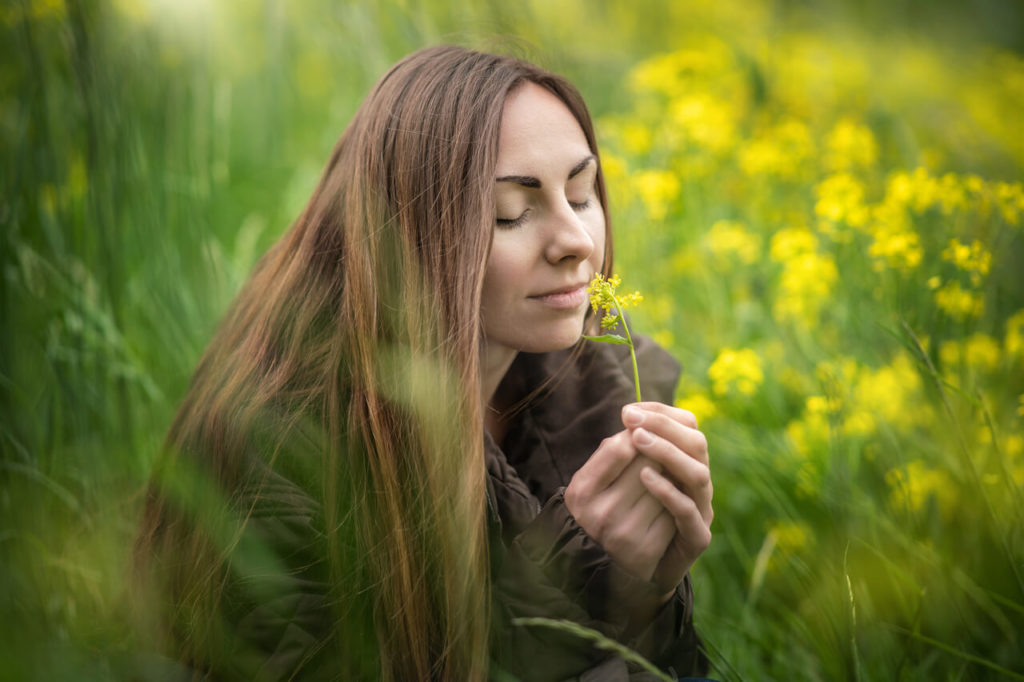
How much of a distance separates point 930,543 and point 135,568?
148 centimetres

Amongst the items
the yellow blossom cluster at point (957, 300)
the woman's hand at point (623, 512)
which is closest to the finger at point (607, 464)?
the woman's hand at point (623, 512)

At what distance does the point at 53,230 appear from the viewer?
5.29ft

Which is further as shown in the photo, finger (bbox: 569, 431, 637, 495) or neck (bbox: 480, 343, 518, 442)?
neck (bbox: 480, 343, 518, 442)

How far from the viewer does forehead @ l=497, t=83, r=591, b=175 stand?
3.92 feet

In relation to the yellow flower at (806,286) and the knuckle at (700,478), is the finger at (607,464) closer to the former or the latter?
the knuckle at (700,478)

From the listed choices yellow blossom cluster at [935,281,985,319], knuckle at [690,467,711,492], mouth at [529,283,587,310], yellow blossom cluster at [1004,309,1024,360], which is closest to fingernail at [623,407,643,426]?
knuckle at [690,467,711,492]

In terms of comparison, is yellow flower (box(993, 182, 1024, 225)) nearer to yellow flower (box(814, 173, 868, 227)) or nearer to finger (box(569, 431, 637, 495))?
yellow flower (box(814, 173, 868, 227))

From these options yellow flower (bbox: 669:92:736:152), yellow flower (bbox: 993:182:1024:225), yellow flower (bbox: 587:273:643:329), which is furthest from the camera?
yellow flower (bbox: 669:92:736:152)

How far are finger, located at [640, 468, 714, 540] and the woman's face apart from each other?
28 cm

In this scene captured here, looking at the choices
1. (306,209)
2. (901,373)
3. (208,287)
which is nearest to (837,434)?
(901,373)

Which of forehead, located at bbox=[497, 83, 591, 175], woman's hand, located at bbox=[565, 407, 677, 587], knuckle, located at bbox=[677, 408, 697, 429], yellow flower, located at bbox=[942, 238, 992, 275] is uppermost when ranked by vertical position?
forehead, located at bbox=[497, 83, 591, 175]

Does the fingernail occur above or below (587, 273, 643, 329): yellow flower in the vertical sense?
below

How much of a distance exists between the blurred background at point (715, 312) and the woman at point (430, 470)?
0.73 feet

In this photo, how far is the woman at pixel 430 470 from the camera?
115 cm
